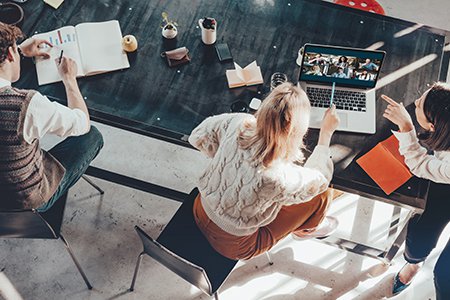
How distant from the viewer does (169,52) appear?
97.4 inches

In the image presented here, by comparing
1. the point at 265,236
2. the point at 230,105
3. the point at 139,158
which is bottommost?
the point at 139,158

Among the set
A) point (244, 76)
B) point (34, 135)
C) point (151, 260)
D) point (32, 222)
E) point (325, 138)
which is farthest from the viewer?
point (151, 260)

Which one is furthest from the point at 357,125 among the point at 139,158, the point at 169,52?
the point at 139,158

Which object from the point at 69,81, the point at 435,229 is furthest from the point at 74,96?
the point at 435,229

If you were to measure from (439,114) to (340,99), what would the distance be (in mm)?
454

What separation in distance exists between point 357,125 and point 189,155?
116cm

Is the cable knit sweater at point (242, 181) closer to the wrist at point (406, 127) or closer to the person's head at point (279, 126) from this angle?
the person's head at point (279, 126)

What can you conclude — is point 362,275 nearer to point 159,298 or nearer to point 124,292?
point 159,298

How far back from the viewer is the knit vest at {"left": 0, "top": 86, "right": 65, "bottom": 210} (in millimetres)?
1866

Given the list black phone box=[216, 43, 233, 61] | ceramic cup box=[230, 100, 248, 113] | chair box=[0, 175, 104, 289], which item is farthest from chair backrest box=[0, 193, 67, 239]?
black phone box=[216, 43, 233, 61]

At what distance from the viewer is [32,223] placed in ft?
6.88

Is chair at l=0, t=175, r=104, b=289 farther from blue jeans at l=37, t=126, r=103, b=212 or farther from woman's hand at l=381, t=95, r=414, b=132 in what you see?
woman's hand at l=381, t=95, r=414, b=132

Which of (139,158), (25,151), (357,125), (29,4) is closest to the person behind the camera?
(25,151)

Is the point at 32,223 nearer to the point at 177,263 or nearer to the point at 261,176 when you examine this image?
the point at 177,263
